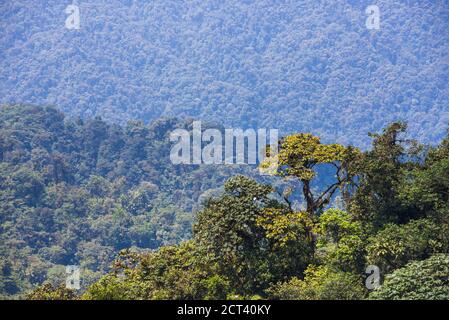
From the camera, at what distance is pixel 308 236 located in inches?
951

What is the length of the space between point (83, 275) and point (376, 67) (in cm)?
9933

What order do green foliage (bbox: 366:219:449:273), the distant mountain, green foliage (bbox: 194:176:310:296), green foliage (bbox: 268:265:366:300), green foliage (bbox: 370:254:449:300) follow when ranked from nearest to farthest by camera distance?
green foliage (bbox: 370:254:449:300) < green foliage (bbox: 268:265:366:300) < green foliage (bbox: 366:219:449:273) < green foliage (bbox: 194:176:310:296) < the distant mountain

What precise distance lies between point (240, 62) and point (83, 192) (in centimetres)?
9242

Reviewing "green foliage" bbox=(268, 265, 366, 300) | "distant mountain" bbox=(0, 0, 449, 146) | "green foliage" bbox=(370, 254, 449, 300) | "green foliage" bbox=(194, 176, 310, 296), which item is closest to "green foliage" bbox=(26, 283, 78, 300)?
"green foliage" bbox=(194, 176, 310, 296)

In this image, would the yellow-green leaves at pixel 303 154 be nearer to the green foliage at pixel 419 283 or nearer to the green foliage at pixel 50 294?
the green foliage at pixel 419 283

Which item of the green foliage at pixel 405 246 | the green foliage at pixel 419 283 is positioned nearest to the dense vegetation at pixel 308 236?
the green foliage at pixel 405 246

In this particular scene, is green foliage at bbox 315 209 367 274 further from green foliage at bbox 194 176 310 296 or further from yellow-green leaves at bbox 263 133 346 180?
yellow-green leaves at bbox 263 133 346 180

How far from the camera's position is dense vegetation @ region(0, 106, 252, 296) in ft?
211

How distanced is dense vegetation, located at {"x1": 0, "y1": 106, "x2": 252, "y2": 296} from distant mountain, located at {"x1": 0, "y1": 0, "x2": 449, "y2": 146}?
147 feet

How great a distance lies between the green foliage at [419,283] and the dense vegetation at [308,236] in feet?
3.36

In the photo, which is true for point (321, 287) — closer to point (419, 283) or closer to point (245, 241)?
point (419, 283)

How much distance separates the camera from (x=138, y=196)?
252 ft

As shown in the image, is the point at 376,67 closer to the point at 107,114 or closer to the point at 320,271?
the point at 107,114

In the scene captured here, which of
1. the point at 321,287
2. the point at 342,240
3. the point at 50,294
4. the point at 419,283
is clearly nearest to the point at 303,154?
the point at 342,240
